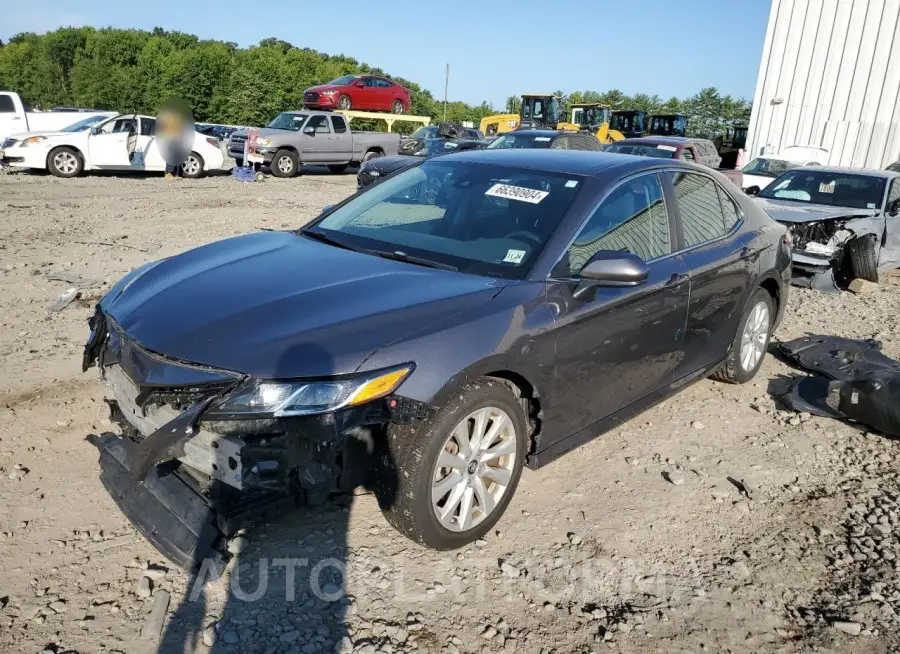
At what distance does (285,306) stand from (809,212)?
8.13 m

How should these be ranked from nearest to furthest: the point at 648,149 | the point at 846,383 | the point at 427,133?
1. the point at 846,383
2. the point at 648,149
3. the point at 427,133

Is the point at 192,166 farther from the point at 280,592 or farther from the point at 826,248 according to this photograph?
the point at 280,592

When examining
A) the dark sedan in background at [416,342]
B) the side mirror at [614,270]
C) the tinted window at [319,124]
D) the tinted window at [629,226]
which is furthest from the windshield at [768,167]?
the side mirror at [614,270]

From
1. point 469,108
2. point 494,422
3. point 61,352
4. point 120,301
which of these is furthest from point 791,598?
point 469,108

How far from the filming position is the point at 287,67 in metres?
49.4

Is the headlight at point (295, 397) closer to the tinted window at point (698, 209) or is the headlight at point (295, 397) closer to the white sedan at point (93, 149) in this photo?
the tinted window at point (698, 209)

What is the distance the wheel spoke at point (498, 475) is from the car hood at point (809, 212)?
6845 mm

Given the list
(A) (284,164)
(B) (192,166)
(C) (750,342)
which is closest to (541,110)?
(A) (284,164)

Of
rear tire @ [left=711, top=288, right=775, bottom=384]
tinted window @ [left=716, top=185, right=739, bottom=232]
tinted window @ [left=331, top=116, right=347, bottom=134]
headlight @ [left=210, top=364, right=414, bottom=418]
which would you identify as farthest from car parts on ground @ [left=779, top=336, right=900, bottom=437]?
tinted window @ [left=331, top=116, right=347, bottom=134]

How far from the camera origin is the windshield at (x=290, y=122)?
782 inches

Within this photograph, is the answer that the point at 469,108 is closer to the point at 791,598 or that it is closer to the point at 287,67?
the point at 287,67

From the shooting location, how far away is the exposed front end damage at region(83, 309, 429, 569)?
99.5 inches

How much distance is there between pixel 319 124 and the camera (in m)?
20.2

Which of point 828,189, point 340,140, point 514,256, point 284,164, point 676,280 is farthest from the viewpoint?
point 340,140
